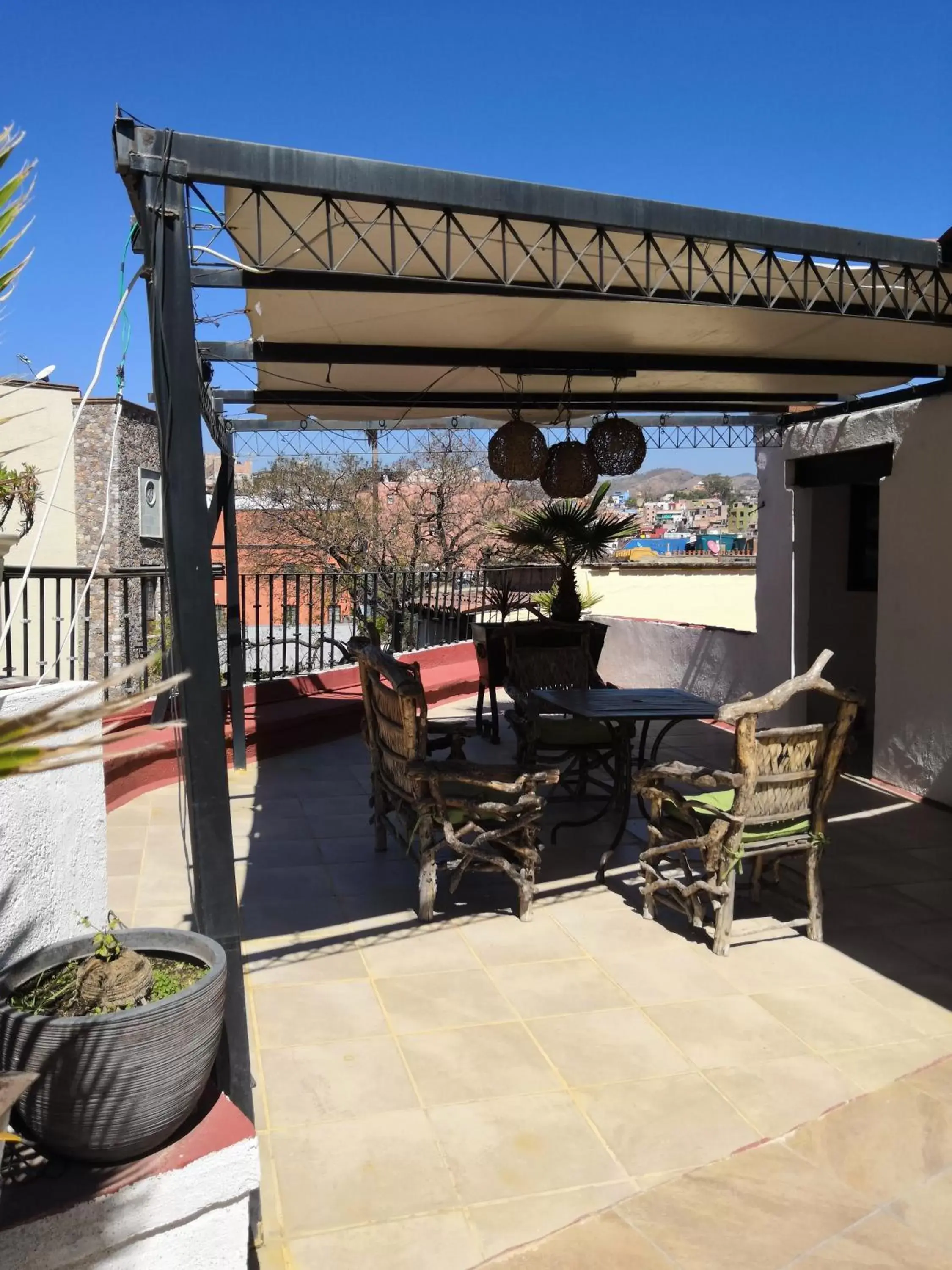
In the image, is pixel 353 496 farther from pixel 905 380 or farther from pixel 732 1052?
pixel 732 1052

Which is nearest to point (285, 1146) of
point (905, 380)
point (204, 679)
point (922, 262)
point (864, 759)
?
point (204, 679)

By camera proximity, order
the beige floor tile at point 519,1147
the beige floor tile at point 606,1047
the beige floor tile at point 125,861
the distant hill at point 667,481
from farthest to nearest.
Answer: the distant hill at point 667,481 → the beige floor tile at point 125,861 → the beige floor tile at point 606,1047 → the beige floor tile at point 519,1147

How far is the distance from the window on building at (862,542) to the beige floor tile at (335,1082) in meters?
6.22

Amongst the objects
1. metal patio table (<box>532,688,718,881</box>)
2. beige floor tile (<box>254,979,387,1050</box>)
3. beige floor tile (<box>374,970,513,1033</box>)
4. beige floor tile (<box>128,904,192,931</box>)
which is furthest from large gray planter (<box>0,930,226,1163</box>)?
metal patio table (<box>532,688,718,881</box>)

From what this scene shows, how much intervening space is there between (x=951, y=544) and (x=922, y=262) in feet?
7.24

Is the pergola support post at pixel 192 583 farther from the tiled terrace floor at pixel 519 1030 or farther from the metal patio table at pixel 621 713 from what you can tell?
the metal patio table at pixel 621 713

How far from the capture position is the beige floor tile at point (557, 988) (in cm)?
322

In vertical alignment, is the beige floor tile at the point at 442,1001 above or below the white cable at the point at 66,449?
below

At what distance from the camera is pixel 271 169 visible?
2598 millimetres

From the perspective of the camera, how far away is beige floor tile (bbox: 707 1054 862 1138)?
8.54 feet

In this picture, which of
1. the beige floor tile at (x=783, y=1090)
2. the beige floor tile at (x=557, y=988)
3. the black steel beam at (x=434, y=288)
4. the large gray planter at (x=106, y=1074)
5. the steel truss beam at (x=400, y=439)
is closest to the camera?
the large gray planter at (x=106, y=1074)

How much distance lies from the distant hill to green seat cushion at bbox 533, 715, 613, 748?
6866 cm

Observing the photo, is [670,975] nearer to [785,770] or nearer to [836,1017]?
[836,1017]

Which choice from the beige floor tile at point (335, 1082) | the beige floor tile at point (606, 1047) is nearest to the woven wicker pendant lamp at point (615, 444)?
the beige floor tile at point (606, 1047)
